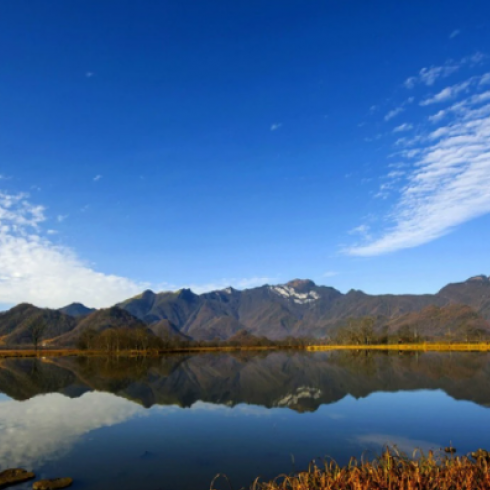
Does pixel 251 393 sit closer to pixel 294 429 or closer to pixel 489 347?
pixel 294 429

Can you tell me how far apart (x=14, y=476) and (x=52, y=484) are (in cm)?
286

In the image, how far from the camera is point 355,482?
1348 centimetres

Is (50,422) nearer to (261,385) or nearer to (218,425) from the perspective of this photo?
(218,425)

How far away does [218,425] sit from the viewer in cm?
3594

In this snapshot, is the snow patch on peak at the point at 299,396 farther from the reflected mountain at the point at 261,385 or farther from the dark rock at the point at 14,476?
the dark rock at the point at 14,476

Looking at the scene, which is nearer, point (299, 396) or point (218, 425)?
point (218, 425)

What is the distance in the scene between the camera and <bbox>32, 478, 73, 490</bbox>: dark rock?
20.1 metres

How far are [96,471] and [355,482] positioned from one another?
16228mm

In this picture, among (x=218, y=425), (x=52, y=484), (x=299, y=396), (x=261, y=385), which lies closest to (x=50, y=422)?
(x=218, y=425)

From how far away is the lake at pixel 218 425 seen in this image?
24.2 metres

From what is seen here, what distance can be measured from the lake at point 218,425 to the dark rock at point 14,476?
3.24ft

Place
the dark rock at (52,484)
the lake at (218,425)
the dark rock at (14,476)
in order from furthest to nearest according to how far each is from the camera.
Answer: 1. the lake at (218,425)
2. the dark rock at (14,476)
3. the dark rock at (52,484)

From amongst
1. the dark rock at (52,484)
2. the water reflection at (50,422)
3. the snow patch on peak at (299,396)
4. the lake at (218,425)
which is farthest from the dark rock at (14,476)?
the snow patch on peak at (299,396)

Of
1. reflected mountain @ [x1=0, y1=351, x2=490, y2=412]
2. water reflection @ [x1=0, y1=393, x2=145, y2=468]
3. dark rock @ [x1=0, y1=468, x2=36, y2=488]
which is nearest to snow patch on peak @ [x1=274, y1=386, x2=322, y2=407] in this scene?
reflected mountain @ [x1=0, y1=351, x2=490, y2=412]
